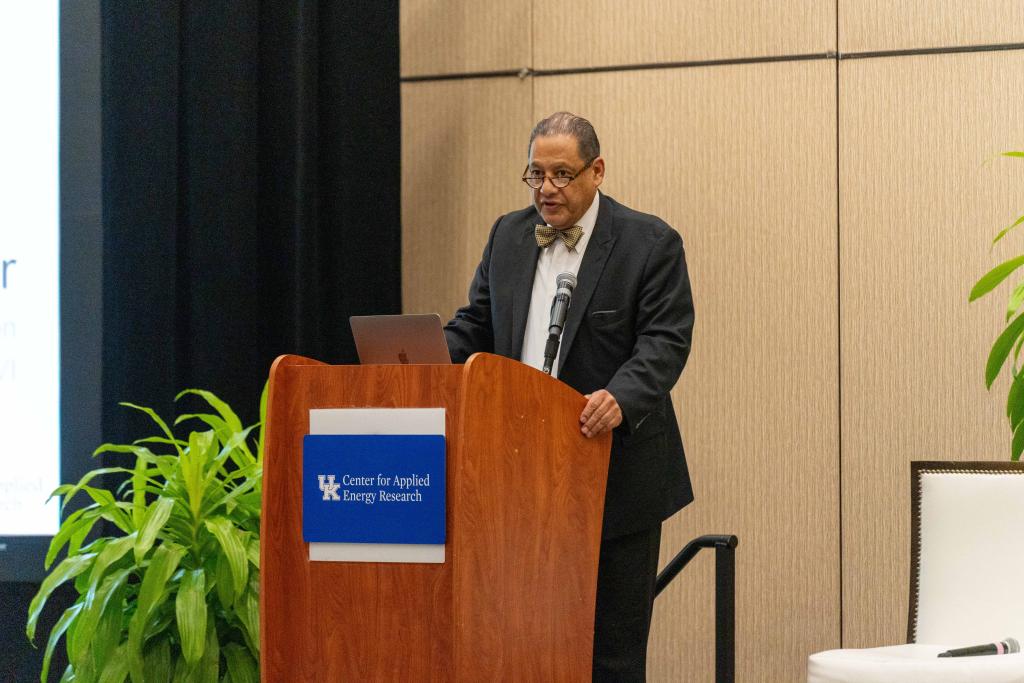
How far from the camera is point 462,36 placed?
4.00m

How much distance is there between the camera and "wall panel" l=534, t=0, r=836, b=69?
367 centimetres

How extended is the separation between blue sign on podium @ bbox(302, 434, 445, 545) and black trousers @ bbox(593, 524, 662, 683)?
0.61 metres

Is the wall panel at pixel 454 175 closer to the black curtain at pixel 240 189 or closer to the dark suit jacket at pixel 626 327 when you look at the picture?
the black curtain at pixel 240 189

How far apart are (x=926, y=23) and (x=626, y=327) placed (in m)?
1.84

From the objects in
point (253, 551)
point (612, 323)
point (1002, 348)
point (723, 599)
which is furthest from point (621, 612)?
point (1002, 348)

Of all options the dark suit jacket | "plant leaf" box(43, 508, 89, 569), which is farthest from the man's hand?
"plant leaf" box(43, 508, 89, 569)

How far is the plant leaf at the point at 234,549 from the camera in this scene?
2.46m

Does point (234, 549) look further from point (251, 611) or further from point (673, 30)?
point (673, 30)

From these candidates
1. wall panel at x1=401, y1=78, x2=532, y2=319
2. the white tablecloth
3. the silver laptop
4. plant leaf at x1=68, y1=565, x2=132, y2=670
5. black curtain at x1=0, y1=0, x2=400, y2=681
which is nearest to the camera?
the white tablecloth

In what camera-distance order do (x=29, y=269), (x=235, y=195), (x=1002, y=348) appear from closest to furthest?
(x=1002, y=348)
(x=29, y=269)
(x=235, y=195)

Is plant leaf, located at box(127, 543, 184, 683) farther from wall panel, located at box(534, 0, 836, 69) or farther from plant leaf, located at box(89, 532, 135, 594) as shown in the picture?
wall panel, located at box(534, 0, 836, 69)

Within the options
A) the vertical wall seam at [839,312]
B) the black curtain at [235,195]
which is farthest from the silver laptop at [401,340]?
the vertical wall seam at [839,312]

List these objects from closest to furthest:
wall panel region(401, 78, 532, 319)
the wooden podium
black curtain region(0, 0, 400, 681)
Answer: the wooden podium → black curtain region(0, 0, 400, 681) → wall panel region(401, 78, 532, 319)

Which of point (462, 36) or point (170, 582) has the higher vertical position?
point (462, 36)
